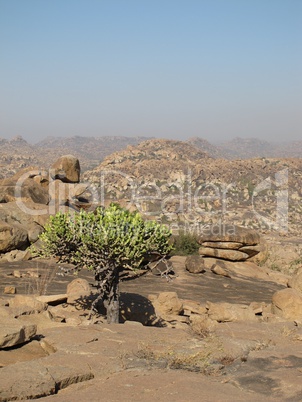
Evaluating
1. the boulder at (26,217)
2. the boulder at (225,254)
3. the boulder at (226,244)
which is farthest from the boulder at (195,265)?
the boulder at (26,217)

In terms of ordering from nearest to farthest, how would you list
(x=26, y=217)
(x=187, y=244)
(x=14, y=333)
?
1. (x=14, y=333)
2. (x=26, y=217)
3. (x=187, y=244)

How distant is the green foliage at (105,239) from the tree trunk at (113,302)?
0.31 m

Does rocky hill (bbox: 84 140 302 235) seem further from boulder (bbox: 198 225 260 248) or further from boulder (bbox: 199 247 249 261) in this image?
boulder (bbox: 199 247 249 261)

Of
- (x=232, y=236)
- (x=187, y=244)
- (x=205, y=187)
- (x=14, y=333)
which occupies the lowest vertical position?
(x=187, y=244)

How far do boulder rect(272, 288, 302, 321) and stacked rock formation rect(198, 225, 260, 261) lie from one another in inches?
436

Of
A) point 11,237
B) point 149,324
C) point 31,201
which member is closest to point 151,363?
point 149,324

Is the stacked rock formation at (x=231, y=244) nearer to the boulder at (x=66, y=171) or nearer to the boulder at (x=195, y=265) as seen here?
the boulder at (x=195, y=265)

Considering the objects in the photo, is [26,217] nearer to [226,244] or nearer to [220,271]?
[220,271]

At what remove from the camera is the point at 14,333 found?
6.73 metres

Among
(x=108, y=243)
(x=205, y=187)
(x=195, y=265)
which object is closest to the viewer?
(x=108, y=243)

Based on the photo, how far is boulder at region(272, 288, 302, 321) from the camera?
42.7ft

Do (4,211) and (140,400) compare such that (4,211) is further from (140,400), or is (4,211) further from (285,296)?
(140,400)

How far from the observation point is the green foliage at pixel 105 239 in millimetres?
10531

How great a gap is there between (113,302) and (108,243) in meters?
1.58
